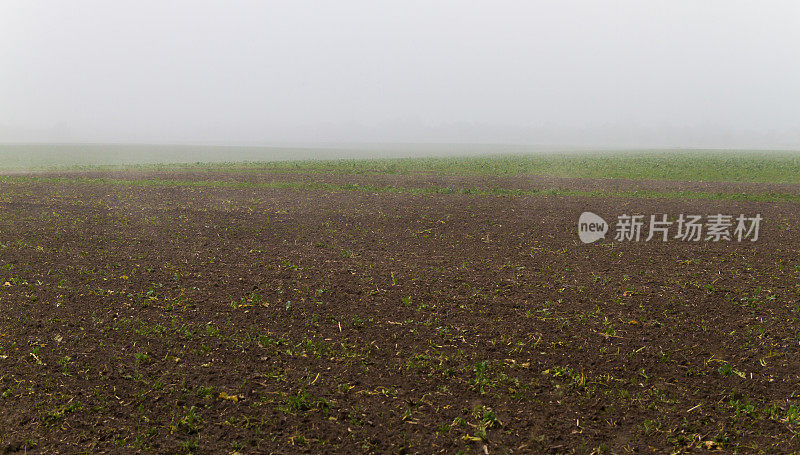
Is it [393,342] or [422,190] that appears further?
[422,190]

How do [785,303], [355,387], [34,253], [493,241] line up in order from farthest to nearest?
[493,241] < [34,253] < [785,303] < [355,387]

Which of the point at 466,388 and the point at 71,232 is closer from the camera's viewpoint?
the point at 466,388

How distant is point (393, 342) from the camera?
7875mm

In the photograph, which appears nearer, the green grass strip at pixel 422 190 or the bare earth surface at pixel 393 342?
the bare earth surface at pixel 393 342

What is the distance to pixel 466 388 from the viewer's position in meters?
6.64

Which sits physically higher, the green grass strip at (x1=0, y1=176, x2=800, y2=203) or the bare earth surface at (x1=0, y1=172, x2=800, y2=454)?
the green grass strip at (x1=0, y1=176, x2=800, y2=203)

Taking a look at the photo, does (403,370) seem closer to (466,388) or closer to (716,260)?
(466,388)

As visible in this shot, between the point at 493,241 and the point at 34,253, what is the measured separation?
474 inches

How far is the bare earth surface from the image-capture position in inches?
229

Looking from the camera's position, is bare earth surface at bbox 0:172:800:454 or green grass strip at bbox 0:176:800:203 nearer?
bare earth surface at bbox 0:172:800:454

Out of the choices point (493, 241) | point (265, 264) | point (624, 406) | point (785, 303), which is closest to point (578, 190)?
point (493, 241)

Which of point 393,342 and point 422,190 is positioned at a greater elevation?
point 422,190

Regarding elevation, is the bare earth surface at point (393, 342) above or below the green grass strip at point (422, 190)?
below

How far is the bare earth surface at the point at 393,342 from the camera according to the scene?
5812mm
